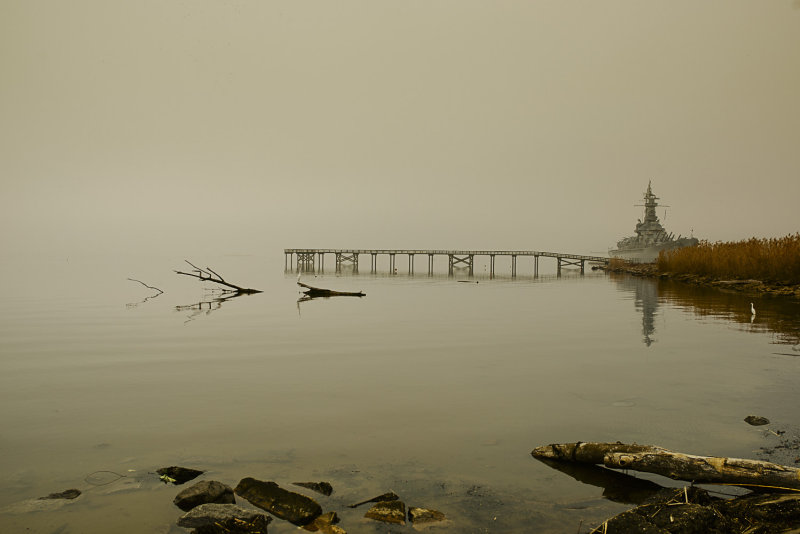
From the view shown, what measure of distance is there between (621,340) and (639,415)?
1051 centimetres

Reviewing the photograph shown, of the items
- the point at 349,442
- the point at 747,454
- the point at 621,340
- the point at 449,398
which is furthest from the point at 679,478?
the point at 621,340

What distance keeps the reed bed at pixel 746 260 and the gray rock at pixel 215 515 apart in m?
42.3

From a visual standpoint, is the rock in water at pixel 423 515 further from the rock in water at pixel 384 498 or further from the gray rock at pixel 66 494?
the gray rock at pixel 66 494

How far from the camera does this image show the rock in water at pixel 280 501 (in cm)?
594

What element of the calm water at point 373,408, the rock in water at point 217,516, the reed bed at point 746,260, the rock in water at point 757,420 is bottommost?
the calm water at point 373,408

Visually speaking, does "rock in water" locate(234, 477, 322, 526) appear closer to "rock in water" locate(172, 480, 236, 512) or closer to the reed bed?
"rock in water" locate(172, 480, 236, 512)

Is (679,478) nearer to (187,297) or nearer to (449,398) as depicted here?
(449,398)

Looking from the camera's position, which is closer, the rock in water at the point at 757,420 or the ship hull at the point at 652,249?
the rock in water at the point at 757,420

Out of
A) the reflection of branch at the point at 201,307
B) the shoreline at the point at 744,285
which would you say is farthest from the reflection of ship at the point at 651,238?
the reflection of branch at the point at 201,307

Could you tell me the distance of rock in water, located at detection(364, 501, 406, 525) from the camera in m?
5.95

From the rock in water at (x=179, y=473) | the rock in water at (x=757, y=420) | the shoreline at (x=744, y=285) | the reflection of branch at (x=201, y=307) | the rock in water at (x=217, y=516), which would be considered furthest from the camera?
the shoreline at (x=744, y=285)

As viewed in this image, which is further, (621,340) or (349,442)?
(621,340)

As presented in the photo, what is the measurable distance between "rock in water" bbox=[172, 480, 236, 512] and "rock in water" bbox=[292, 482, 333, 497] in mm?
851

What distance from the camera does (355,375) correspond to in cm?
1392
